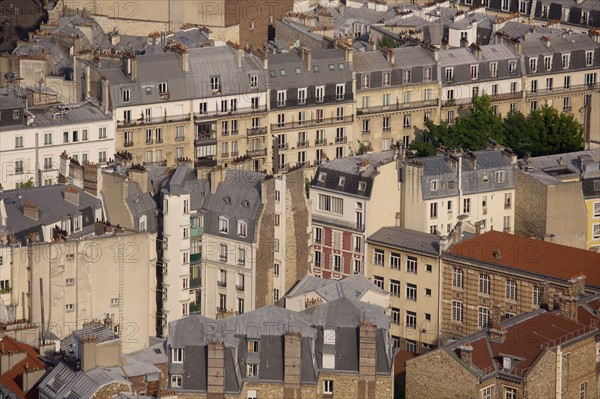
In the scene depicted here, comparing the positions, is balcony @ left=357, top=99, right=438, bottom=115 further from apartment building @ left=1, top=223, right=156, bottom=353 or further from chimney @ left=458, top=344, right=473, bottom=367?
chimney @ left=458, top=344, right=473, bottom=367

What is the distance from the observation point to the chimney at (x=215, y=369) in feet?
369

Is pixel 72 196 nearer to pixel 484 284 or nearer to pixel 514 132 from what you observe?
pixel 484 284

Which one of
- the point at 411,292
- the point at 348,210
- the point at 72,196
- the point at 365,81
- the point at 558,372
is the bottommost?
the point at 411,292

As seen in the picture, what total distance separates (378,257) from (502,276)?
24.0 feet

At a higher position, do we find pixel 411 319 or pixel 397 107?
pixel 397 107

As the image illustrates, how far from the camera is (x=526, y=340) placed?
116000 millimetres

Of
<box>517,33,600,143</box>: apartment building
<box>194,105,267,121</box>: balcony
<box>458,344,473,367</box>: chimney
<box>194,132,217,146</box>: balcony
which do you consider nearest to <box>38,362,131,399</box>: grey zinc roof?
<box>458,344,473,367</box>: chimney

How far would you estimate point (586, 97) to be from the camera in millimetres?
161250

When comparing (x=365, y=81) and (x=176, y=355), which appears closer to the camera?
(x=176, y=355)

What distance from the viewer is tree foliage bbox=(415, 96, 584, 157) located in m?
150

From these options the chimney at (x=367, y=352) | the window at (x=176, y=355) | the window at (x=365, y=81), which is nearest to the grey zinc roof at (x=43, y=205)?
the window at (x=176, y=355)

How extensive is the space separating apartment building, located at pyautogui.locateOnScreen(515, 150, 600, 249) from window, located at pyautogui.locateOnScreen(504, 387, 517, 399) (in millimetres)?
21361

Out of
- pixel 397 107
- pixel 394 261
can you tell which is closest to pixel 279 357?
pixel 394 261

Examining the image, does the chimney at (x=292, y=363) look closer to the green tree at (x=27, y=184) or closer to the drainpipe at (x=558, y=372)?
the drainpipe at (x=558, y=372)
